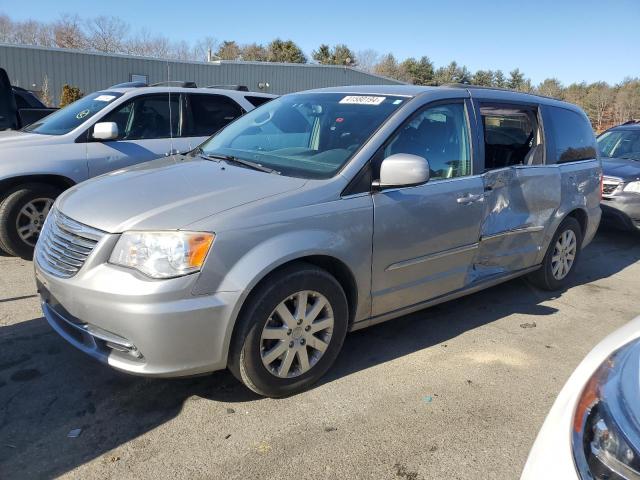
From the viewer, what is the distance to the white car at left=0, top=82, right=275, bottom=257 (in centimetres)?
512

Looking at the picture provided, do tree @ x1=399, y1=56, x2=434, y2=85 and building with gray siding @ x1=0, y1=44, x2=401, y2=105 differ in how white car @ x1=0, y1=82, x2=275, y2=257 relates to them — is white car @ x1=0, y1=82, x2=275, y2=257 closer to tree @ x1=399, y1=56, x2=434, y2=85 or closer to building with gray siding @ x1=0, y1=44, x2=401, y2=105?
building with gray siding @ x1=0, y1=44, x2=401, y2=105

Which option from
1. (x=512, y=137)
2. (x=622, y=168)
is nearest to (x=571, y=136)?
(x=512, y=137)

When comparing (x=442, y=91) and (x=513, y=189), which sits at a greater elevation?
(x=442, y=91)

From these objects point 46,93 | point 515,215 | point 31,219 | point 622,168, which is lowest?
point 31,219

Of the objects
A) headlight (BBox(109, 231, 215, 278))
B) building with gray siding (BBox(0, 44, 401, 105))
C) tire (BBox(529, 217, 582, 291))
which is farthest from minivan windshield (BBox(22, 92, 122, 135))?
building with gray siding (BBox(0, 44, 401, 105))

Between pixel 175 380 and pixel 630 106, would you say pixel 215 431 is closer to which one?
pixel 175 380

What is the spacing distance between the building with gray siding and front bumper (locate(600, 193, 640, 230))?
54.8ft

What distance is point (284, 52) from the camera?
52.8 meters

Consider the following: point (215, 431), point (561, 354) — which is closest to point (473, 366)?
point (561, 354)

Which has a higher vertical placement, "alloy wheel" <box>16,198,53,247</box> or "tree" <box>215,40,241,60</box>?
"tree" <box>215,40,241,60</box>

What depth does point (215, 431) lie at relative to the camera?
2.77m

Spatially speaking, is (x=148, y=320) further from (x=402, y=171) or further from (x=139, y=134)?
(x=139, y=134)

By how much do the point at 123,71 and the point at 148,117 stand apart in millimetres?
23351

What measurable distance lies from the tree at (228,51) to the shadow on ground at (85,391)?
196ft
